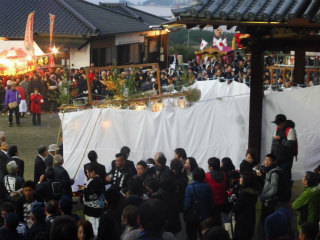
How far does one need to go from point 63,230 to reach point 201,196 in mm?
2599

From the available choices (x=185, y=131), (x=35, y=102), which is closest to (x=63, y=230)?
(x=185, y=131)

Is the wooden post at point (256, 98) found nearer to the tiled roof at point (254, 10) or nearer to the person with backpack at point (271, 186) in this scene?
the person with backpack at point (271, 186)

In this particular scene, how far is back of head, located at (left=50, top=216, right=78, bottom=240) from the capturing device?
216 inches

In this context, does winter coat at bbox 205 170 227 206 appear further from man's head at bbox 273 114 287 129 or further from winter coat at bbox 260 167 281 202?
man's head at bbox 273 114 287 129

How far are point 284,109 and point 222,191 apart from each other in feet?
11.8

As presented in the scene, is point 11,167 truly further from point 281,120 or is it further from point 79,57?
point 79,57

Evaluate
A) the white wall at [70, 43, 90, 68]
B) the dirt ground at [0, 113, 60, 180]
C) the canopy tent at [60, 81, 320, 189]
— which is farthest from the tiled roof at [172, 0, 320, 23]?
the white wall at [70, 43, 90, 68]

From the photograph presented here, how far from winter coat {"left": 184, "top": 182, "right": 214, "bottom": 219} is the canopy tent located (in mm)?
3621

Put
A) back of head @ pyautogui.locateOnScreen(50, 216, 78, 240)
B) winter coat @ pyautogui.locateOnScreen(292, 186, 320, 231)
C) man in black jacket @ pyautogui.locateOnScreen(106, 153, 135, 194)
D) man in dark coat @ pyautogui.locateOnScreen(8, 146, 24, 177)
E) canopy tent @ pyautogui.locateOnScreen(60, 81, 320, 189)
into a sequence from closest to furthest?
back of head @ pyautogui.locateOnScreen(50, 216, 78, 240), winter coat @ pyautogui.locateOnScreen(292, 186, 320, 231), man in black jacket @ pyautogui.locateOnScreen(106, 153, 135, 194), man in dark coat @ pyautogui.locateOnScreen(8, 146, 24, 177), canopy tent @ pyautogui.locateOnScreen(60, 81, 320, 189)

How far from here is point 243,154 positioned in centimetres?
1113

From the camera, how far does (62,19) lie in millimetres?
27609

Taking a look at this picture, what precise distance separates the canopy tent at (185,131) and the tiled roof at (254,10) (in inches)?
137

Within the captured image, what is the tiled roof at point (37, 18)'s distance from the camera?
2620 cm

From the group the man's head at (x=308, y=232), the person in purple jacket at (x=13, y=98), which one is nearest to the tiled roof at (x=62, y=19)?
the person in purple jacket at (x=13, y=98)
